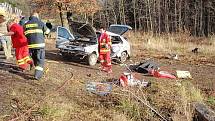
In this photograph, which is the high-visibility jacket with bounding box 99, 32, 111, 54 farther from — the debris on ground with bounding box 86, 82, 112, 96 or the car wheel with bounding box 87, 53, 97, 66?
the debris on ground with bounding box 86, 82, 112, 96

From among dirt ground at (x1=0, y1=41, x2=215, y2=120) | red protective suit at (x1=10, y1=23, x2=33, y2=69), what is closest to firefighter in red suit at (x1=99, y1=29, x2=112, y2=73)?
dirt ground at (x1=0, y1=41, x2=215, y2=120)

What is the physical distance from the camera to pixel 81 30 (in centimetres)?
1727

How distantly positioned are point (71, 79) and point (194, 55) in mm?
10447

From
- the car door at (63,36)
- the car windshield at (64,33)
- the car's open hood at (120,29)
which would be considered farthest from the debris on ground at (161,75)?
the car windshield at (64,33)

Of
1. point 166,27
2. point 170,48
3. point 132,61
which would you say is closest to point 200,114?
point 132,61

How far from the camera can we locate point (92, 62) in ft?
55.4

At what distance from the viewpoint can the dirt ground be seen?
9227 millimetres

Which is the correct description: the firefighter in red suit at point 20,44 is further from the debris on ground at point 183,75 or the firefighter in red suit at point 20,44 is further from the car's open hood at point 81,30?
the debris on ground at point 183,75

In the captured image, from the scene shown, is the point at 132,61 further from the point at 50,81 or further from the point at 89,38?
the point at 50,81

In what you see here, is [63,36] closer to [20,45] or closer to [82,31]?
[82,31]

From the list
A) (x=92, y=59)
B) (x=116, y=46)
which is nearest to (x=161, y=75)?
(x=92, y=59)

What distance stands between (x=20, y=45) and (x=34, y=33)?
942 mm

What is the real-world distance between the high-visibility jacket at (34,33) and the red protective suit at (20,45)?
1.92 ft

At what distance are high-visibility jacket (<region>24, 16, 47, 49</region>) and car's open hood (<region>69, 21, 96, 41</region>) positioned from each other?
15.8ft
